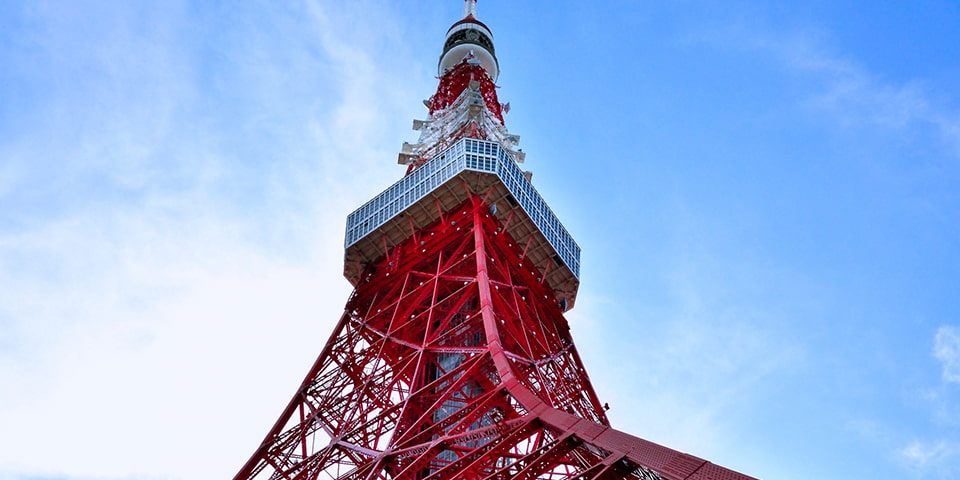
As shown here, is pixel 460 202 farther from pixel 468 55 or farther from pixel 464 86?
pixel 468 55

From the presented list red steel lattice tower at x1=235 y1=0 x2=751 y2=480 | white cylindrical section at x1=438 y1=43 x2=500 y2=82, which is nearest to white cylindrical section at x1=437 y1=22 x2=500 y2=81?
white cylindrical section at x1=438 y1=43 x2=500 y2=82

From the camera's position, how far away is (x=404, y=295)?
28.6 m

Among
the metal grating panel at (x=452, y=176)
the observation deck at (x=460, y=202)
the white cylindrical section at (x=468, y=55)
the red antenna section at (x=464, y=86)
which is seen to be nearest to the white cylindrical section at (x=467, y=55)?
the white cylindrical section at (x=468, y=55)

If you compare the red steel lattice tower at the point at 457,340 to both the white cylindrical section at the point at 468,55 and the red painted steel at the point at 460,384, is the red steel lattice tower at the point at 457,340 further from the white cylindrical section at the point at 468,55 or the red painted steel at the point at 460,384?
the white cylindrical section at the point at 468,55

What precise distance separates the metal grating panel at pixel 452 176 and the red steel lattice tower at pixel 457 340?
0.06 meters

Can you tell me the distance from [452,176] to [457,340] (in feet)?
20.0

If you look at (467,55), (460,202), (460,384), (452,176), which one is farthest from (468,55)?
(460,384)

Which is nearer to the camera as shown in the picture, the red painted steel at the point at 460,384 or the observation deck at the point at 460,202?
the red painted steel at the point at 460,384

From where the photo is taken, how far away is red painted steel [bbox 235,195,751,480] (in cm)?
1756

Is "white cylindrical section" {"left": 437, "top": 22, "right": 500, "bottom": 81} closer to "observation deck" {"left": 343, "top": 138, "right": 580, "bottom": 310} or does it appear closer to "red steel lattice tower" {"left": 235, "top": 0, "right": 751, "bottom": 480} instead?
"red steel lattice tower" {"left": 235, "top": 0, "right": 751, "bottom": 480}

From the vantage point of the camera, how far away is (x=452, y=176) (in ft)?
100

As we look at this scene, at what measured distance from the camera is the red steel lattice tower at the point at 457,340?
768 inches

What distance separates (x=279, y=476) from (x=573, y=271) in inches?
520

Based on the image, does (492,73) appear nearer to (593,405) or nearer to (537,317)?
(537,317)
